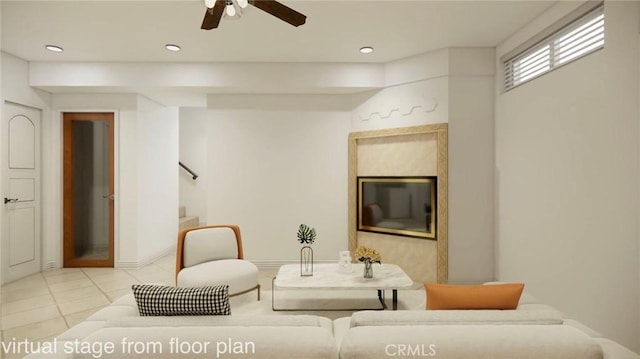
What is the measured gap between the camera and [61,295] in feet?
11.7

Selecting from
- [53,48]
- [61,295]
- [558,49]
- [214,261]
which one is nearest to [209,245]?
[214,261]

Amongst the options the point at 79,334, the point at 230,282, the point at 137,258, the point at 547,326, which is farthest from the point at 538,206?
the point at 137,258

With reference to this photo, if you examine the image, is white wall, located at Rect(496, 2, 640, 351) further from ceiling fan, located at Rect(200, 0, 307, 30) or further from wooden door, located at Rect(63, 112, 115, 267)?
wooden door, located at Rect(63, 112, 115, 267)

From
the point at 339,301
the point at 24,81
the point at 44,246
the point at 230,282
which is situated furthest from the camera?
the point at 44,246

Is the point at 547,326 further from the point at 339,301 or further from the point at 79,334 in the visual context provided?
the point at 339,301

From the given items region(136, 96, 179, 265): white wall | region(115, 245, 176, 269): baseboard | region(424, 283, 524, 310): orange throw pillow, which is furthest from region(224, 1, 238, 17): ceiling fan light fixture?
region(115, 245, 176, 269): baseboard

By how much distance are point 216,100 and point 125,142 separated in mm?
1365

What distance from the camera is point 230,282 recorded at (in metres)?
3.06

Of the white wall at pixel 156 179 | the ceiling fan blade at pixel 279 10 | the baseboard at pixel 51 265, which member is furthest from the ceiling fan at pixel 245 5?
the baseboard at pixel 51 265

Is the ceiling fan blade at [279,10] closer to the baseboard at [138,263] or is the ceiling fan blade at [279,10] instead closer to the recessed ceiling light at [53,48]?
the recessed ceiling light at [53,48]

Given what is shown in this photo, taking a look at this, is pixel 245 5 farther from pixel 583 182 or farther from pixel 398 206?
pixel 398 206

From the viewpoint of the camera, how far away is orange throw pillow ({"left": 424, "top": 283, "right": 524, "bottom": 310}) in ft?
4.91

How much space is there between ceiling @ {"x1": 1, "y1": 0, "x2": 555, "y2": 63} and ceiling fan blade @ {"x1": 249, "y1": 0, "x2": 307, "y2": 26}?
2.65 feet

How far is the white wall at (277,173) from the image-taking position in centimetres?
473
